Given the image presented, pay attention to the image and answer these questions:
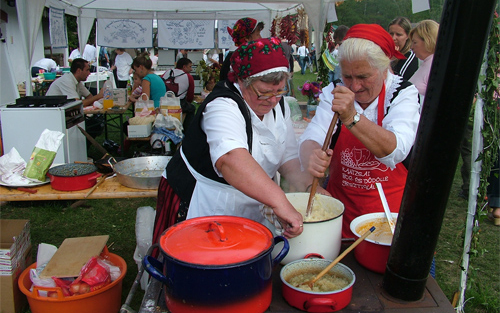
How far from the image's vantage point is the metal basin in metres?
2.69

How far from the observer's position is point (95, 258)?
2578 mm

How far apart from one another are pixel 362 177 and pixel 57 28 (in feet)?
24.3

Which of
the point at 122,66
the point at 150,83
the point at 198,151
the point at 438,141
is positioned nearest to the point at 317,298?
the point at 438,141

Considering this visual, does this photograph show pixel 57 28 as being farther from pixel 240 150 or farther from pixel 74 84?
pixel 240 150

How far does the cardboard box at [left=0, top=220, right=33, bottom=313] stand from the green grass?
754 millimetres

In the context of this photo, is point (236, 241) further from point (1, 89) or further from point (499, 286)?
point (1, 89)

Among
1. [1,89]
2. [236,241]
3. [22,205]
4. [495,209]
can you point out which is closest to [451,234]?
[495,209]

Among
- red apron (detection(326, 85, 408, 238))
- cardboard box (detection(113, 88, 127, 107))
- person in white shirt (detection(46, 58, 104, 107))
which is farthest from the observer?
cardboard box (detection(113, 88, 127, 107))

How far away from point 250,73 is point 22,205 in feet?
14.8

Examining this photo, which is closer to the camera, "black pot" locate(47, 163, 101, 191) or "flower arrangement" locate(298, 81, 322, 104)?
"black pot" locate(47, 163, 101, 191)

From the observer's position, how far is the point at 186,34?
1039cm

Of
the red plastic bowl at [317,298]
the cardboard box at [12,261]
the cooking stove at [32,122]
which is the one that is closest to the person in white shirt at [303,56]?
the cooking stove at [32,122]

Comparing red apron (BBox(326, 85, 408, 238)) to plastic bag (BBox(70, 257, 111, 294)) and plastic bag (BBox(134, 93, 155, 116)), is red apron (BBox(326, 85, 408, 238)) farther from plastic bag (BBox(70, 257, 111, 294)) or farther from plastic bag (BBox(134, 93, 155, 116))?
plastic bag (BBox(134, 93, 155, 116))

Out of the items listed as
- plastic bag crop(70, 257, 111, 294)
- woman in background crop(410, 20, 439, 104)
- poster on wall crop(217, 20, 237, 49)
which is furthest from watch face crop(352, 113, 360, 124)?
poster on wall crop(217, 20, 237, 49)
